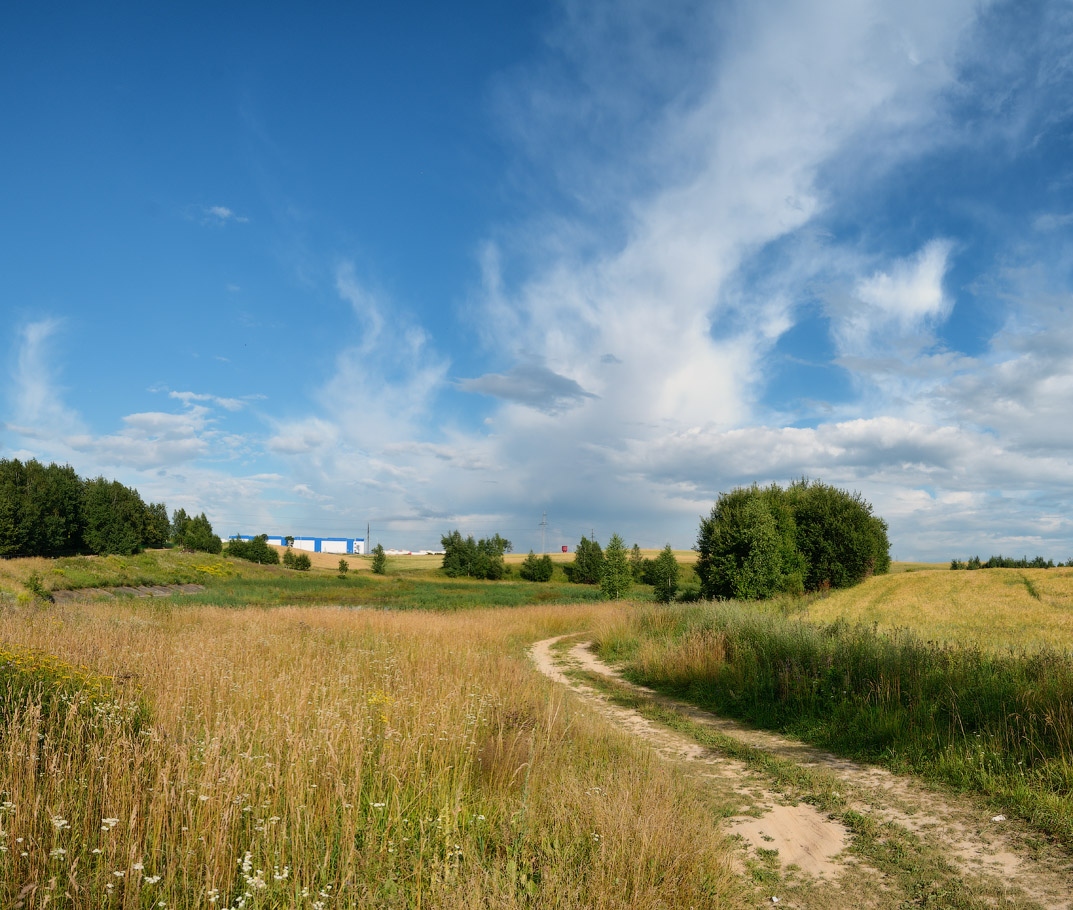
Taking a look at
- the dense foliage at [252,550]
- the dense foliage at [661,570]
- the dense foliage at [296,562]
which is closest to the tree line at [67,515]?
the dense foliage at [252,550]

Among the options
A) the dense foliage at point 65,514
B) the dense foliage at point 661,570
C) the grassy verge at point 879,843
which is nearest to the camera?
the grassy verge at point 879,843

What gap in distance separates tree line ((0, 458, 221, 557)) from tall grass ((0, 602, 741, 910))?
63682mm

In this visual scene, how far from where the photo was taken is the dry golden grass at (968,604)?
1617 cm

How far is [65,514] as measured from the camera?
65.6 metres

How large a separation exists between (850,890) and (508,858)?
2.57 m

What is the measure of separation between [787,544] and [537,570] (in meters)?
61.8

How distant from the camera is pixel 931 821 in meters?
5.80

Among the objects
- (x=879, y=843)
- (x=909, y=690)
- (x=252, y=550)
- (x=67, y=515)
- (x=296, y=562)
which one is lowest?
(x=879, y=843)

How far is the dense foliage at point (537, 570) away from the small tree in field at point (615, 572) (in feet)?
163

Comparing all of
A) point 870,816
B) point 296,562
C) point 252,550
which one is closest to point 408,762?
point 870,816

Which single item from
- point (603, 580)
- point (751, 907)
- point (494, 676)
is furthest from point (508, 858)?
point (603, 580)

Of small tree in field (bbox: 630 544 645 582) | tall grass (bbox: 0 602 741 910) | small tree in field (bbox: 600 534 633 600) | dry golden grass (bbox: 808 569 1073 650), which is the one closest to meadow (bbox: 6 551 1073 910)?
tall grass (bbox: 0 602 741 910)

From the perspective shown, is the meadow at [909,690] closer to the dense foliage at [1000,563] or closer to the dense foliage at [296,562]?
the dense foliage at [1000,563]

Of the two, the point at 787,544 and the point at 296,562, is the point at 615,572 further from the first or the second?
the point at 296,562
